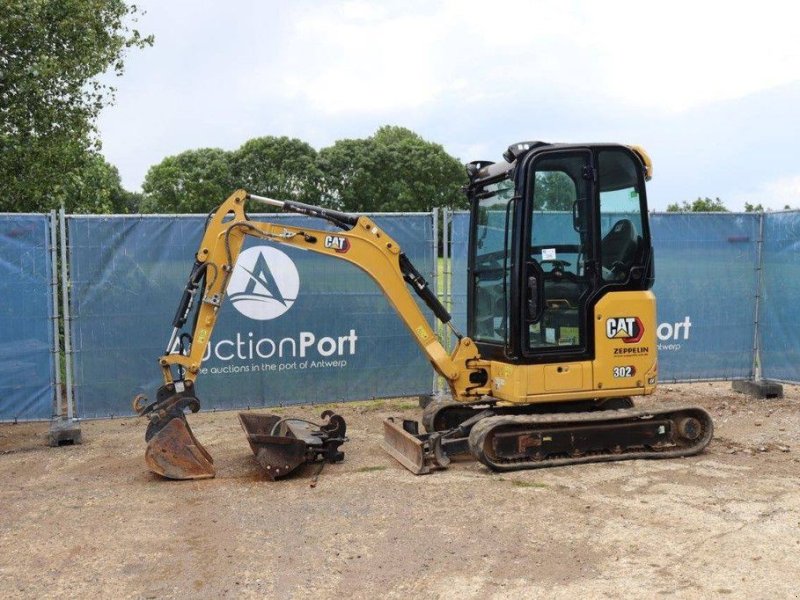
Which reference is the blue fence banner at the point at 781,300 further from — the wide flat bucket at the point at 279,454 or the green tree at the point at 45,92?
the green tree at the point at 45,92

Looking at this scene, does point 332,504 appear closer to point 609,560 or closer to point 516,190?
point 609,560

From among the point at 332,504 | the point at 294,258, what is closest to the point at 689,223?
the point at 294,258

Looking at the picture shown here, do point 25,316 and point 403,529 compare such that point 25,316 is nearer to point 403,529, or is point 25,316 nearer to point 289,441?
point 289,441

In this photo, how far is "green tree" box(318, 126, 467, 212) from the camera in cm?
4216

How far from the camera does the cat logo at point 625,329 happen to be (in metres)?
7.23

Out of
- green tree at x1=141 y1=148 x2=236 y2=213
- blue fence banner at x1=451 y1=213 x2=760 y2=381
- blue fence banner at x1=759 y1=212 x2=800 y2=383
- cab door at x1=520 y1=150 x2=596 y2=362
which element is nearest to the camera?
cab door at x1=520 y1=150 x2=596 y2=362

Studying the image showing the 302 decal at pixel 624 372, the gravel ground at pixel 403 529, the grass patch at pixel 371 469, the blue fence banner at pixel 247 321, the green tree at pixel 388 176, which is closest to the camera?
the gravel ground at pixel 403 529

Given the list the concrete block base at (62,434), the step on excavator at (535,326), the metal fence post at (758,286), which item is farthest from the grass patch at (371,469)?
the metal fence post at (758,286)

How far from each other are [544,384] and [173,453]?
10.7ft

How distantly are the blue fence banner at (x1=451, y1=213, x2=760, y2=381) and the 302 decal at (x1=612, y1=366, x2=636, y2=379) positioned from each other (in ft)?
11.3

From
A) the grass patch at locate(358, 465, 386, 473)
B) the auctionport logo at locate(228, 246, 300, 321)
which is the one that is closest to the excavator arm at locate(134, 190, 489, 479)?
the grass patch at locate(358, 465, 386, 473)

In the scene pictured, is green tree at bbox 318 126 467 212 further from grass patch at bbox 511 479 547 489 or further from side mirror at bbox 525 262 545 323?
grass patch at bbox 511 479 547 489

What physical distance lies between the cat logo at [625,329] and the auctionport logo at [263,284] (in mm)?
3842

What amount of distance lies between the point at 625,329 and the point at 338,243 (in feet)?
8.90
